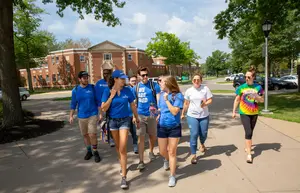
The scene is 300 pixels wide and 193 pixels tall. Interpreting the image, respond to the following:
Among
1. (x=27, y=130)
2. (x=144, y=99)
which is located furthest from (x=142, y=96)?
(x=27, y=130)

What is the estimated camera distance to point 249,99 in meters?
4.57

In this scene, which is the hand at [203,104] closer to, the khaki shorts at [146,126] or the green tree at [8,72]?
the khaki shorts at [146,126]

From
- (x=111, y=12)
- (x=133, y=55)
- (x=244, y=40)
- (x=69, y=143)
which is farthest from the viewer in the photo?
(x=133, y=55)

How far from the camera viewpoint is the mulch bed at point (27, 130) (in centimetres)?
660

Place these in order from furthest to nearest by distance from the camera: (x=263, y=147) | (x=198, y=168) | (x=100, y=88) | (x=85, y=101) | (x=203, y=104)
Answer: (x=263, y=147) < (x=100, y=88) < (x=85, y=101) < (x=203, y=104) < (x=198, y=168)

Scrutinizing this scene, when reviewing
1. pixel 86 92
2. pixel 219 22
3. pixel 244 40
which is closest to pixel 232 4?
pixel 219 22

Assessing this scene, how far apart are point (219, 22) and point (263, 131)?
10770 millimetres

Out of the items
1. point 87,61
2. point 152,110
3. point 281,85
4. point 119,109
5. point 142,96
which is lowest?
point 281,85

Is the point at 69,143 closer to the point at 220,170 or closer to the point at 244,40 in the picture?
the point at 220,170

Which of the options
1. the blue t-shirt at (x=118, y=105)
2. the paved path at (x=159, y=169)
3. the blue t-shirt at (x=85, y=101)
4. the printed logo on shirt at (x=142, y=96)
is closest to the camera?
the paved path at (x=159, y=169)

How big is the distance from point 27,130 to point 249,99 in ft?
21.5

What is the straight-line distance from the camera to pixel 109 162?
185 inches

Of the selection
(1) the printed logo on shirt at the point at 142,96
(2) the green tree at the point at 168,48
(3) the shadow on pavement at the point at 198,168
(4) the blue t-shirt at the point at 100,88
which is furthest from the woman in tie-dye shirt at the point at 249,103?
(2) the green tree at the point at 168,48

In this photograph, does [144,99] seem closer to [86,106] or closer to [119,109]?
[119,109]
